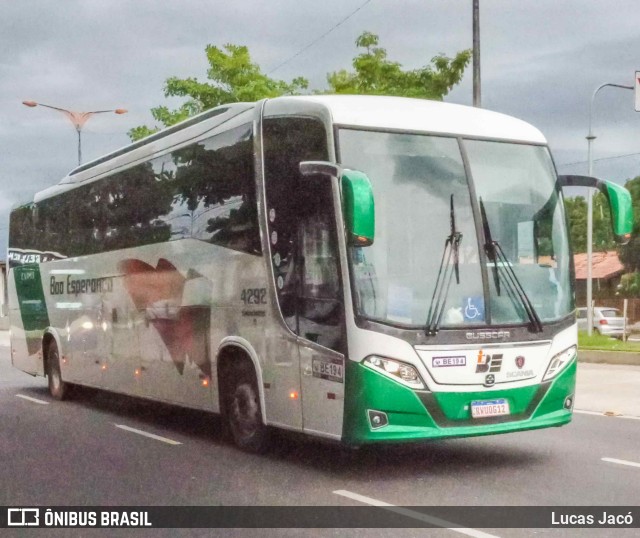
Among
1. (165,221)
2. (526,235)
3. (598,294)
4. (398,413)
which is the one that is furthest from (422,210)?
(598,294)

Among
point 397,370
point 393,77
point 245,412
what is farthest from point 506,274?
point 393,77

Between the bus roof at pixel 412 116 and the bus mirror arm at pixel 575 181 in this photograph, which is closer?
the bus roof at pixel 412 116

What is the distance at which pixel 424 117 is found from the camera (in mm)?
9898

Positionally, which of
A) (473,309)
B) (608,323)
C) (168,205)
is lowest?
(608,323)

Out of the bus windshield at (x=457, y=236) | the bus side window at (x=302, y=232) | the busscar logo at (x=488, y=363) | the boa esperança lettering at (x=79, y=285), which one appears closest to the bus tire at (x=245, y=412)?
the bus side window at (x=302, y=232)

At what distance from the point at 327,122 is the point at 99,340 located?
23.4 feet

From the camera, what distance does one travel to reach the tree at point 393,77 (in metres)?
27.0

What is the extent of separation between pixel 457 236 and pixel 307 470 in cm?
255

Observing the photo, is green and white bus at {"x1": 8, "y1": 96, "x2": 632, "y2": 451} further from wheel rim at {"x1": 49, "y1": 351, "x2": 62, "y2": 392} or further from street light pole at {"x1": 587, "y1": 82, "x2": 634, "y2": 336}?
street light pole at {"x1": 587, "y1": 82, "x2": 634, "y2": 336}

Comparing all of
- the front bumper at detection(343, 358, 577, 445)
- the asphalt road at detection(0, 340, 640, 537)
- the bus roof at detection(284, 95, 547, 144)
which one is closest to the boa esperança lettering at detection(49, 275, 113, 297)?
the asphalt road at detection(0, 340, 640, 537)

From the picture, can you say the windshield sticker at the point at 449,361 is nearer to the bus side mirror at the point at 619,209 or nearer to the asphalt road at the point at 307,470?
the asphalt road at the point at 307,470

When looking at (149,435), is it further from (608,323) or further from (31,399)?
(608,323)

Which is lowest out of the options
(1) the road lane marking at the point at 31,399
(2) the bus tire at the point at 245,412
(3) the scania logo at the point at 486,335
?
(1) the road lane marking at the point at 31,399

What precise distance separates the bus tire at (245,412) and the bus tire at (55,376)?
6.93 m
